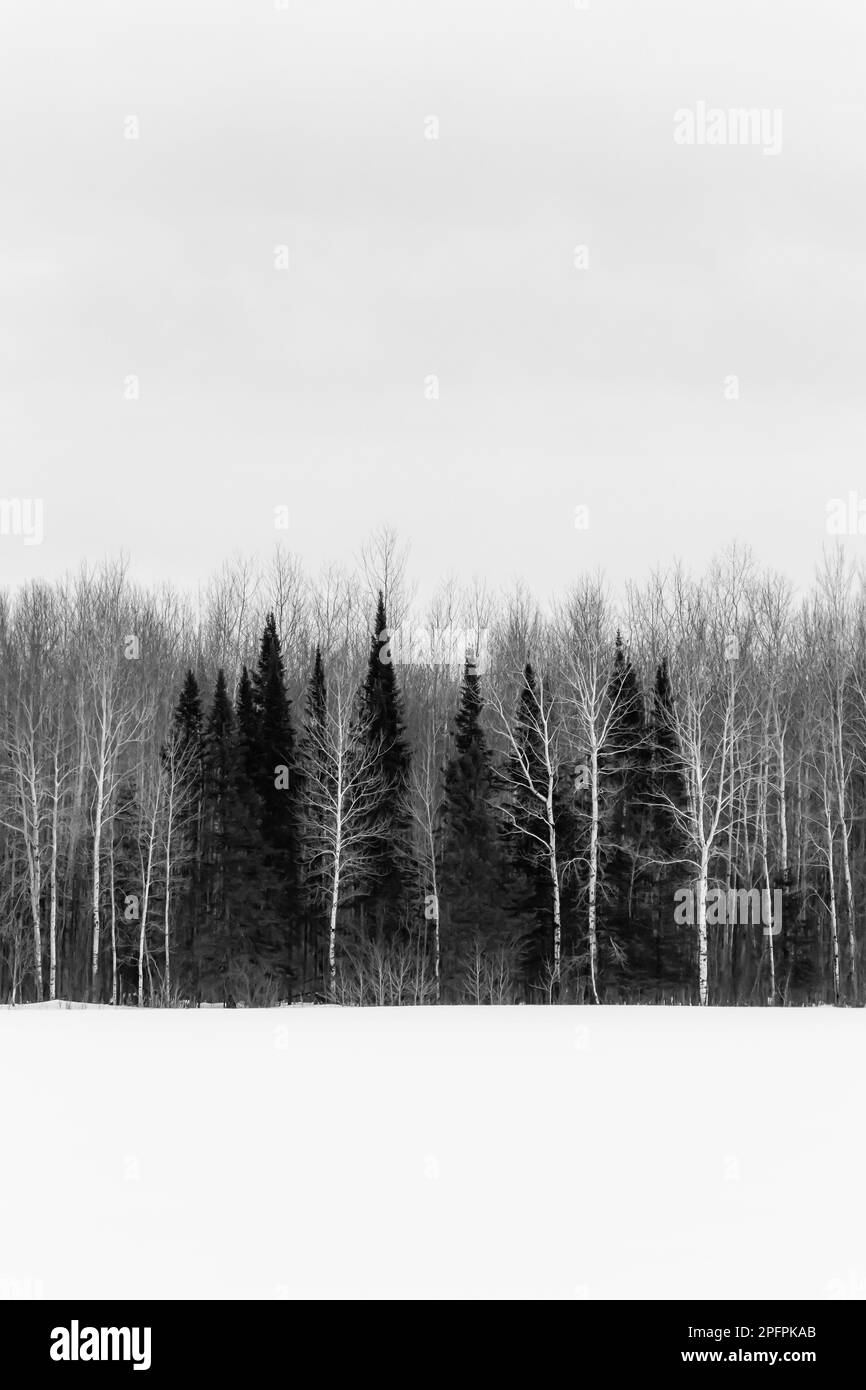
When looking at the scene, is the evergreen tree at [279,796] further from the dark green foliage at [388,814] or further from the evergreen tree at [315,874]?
the dark green foliage at [388,814]

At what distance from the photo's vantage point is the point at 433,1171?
41.4ft

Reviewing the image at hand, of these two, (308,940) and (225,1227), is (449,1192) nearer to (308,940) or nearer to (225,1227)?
(225,1227)

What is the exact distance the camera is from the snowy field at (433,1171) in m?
9.96

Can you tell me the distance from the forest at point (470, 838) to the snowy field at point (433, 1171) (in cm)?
2012

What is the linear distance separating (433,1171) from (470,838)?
116 ft

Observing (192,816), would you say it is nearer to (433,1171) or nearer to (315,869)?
(315,869)


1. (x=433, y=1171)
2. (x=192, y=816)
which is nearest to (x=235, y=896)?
Answer: (x=192, y=816)

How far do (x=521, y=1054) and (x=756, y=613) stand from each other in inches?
1675

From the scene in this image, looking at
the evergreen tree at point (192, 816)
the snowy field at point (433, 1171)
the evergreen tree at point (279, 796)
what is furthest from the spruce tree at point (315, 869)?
the snowy field at point (433, 1171)

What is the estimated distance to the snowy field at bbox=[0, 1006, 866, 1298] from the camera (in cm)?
996

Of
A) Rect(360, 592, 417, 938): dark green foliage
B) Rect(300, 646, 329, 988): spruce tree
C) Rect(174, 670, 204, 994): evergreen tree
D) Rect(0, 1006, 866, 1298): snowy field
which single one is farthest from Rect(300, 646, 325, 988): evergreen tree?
Rect(0, 1006, 866, 1298): snowy field

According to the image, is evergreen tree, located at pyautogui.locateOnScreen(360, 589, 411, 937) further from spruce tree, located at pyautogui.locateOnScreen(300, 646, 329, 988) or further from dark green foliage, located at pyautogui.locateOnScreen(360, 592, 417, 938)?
spruce tree, located at pyautogui.locateOnScreen(300, 646, 329, 988)

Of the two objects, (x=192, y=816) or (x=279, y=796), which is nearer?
(x=279, y=796)

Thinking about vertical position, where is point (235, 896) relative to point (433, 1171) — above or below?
above
